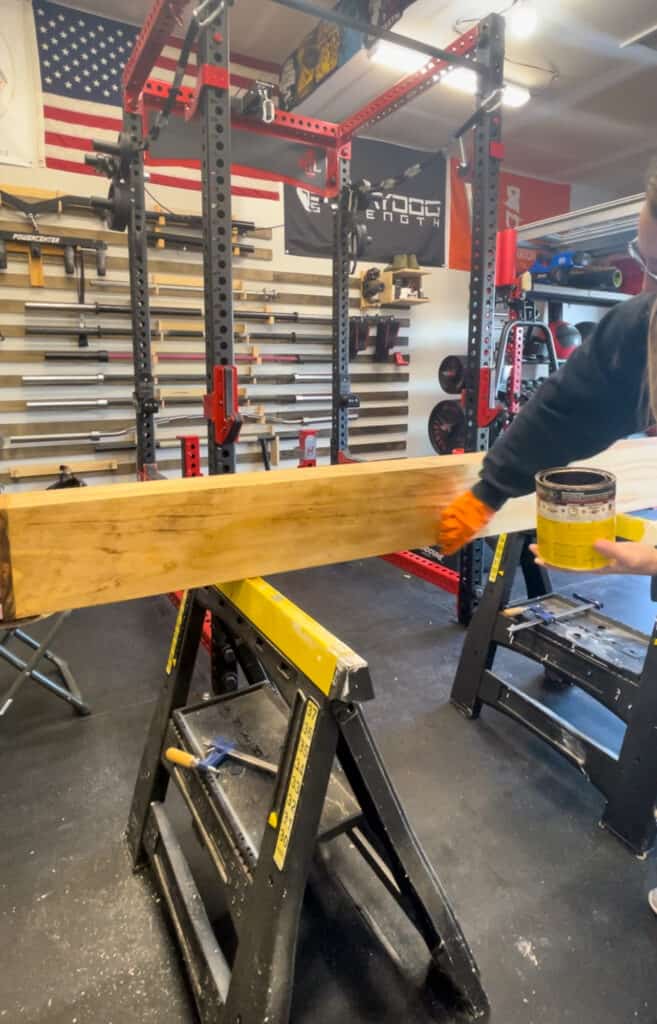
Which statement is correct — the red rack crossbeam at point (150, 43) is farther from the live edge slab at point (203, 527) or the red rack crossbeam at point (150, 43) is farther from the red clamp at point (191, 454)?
the live edge slab at point (203, 527)

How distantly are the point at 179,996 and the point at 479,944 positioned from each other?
2.10 feet

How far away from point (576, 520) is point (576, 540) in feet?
0.11

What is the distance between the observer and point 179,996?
1168 mm

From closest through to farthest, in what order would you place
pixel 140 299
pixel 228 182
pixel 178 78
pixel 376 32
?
pixel 228 182 → pixel 376 32 → pixel 178 78 → pixel 140 299

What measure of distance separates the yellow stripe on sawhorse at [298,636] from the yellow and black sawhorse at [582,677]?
92 cm

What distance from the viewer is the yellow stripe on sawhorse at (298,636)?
2.79ft

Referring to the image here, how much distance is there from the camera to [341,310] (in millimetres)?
3607

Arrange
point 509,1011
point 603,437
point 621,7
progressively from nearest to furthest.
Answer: point 509,1011 → point 603,437 → point 621,7

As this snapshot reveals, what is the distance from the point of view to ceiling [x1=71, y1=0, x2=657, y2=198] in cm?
356

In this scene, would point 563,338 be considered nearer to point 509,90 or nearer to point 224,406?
point 509,90

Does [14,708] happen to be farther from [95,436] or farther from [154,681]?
[95,436]

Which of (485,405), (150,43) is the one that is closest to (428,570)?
(485,405)

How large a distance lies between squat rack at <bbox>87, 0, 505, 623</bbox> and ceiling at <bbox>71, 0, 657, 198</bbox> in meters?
1.02

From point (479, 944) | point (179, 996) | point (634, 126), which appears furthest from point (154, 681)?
point (634, 126)
